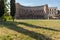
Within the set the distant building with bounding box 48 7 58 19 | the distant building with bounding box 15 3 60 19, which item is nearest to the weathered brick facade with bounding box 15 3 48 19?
the distant building with bounding box 15 3 60 19

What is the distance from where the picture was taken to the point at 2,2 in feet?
97.2

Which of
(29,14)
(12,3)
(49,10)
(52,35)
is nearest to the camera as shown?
(52,35)

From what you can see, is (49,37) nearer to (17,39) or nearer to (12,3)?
(17,39)

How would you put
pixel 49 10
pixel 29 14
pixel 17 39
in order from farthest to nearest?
pixel 49 10 → pixel 29 14 → pixel 17 39

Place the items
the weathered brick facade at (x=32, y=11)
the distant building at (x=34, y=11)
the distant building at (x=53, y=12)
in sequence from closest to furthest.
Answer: the distant building at (x=34, y=11) < the weathered brick facade at (x=32, y=11) < the distant building at (x=53, y=12)

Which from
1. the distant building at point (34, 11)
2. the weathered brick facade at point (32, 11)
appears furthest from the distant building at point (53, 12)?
the weathered brick facade at point (32, 11)

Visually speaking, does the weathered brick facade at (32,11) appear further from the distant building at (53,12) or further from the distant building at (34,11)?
the distant building at (53,12)

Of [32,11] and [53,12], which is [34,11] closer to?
[32,11]

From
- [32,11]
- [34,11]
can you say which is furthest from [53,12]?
[32,11]

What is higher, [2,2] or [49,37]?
[2,2]

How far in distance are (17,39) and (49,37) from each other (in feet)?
Result: 11.6

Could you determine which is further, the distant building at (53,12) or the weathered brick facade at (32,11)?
the distant building at (53,12)

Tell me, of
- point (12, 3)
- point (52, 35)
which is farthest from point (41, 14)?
point (52, 35)

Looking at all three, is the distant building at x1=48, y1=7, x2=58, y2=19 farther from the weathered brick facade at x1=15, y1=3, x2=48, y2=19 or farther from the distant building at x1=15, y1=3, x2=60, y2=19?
the weathered brick facade at x1=15, y1=3, x2=48, y2=19
